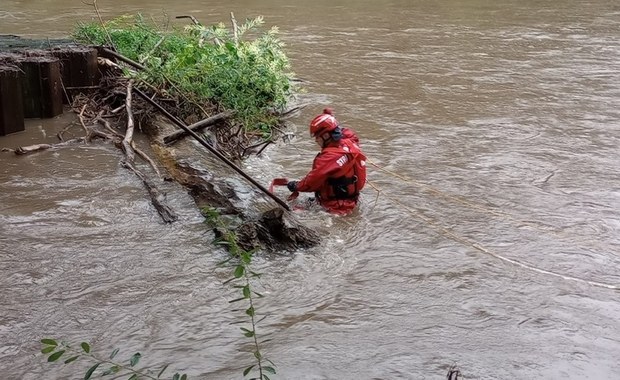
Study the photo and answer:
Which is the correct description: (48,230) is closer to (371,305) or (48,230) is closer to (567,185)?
(371,305)

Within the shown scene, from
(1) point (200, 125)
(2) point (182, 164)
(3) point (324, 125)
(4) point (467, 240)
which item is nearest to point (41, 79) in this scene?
(1) point (200, 125)

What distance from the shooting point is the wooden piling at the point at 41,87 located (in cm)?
838

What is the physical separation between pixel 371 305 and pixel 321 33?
11.8m

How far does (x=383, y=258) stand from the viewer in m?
5.52

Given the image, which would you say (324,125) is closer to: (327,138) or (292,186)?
(327,138)

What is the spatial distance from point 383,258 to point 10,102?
4640 mm

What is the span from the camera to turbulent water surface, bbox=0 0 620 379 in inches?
168

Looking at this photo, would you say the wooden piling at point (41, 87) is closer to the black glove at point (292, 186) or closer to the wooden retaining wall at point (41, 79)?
the wooden retaining wall at point (41, 79)

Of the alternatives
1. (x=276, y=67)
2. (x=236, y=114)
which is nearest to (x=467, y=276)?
(x=236, y=114)

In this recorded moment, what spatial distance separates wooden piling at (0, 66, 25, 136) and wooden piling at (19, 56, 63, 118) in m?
0.22

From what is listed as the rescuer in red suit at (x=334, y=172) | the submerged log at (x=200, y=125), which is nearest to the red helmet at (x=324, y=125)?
the rescuer in red suit at (x=334, y=172)

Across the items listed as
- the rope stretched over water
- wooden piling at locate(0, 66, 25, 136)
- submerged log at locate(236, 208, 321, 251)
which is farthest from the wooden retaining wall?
submerged log at locate(236, 208, 321, 251)

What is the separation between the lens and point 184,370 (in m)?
4.06

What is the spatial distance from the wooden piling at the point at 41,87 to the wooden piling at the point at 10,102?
0.72ft
